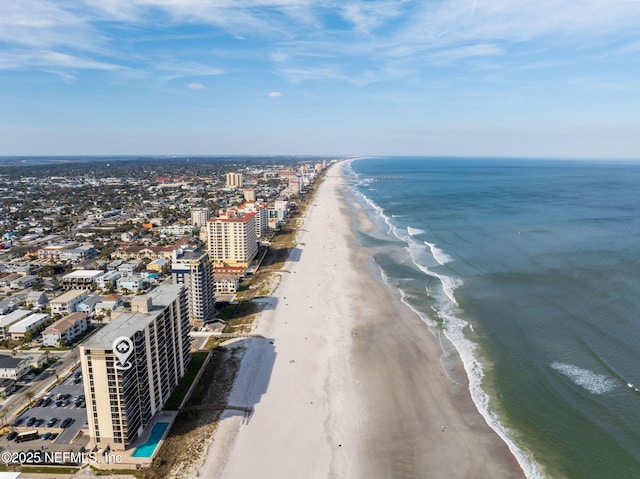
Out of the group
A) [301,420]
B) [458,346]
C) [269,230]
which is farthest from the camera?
[269,230]

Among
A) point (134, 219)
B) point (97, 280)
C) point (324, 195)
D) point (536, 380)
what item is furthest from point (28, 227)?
point (536, 380)

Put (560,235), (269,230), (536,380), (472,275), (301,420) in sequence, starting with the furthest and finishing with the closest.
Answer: (269,230)
(560,235)
(472,275)
(536,380)
(301,420)

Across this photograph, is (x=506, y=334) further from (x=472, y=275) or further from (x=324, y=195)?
(x=324, y=195)

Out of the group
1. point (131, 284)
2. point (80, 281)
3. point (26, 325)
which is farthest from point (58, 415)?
point (80, 281)

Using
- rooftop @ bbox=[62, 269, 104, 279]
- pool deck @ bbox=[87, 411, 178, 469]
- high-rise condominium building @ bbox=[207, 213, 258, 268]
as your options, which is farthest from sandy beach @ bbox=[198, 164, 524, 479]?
rooftop @ bbox=[62, 269, 104, 279]

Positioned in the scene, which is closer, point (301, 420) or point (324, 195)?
point (301, 420)

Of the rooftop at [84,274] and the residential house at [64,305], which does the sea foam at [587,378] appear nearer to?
the residential house at [64,305]

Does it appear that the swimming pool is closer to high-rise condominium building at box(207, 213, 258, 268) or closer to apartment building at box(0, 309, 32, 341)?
apartment building at box(0, 309, 32, 341)
